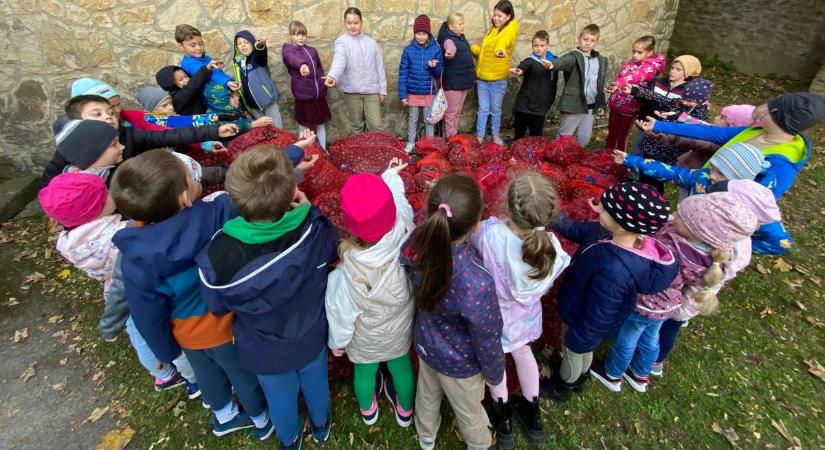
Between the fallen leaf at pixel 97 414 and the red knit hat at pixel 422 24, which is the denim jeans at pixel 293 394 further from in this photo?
the red knit hat at pixel 422 24

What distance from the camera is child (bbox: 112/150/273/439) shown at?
188 centimetres

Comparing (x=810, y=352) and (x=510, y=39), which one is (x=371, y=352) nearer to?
(x=810, y=352)

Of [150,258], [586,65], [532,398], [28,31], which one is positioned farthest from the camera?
[586,65]

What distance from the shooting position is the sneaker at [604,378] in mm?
2949

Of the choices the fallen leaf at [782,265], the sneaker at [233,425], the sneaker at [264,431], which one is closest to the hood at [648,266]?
the sneaker at [264,431]

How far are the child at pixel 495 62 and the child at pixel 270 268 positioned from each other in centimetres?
378

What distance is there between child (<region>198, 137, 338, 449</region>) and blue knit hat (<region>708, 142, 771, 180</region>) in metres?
2.67

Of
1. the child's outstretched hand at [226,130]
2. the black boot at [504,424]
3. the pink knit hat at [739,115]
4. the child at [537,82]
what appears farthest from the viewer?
the child at [537,82]

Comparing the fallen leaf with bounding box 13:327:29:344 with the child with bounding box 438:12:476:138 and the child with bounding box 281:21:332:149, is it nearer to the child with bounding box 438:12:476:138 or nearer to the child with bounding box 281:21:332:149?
the child with bounding box 281:21:332:149

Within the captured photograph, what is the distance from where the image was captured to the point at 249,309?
1.87 meters

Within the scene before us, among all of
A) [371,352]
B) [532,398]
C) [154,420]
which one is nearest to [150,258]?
[371,352]

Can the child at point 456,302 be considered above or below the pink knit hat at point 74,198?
below

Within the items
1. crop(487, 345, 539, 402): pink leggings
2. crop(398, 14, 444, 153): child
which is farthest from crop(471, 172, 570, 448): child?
crop(398, 14, 444, 153): child

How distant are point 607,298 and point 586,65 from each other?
13.8ft
